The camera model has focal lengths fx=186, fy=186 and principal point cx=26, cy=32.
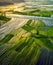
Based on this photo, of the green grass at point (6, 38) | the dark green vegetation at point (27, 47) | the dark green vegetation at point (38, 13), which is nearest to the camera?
the dark green vegetation at point (27, 47)

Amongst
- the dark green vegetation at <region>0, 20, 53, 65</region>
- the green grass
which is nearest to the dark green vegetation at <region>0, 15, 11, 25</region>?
the dark green vegetation at <region>0, 20, 53, 65</region>

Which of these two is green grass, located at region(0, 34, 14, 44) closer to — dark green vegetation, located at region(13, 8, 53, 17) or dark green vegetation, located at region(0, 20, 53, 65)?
dark green vegetation, located at region(0, 20, 53, 65)

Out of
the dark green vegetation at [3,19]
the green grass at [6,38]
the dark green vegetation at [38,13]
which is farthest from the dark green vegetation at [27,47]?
the dark green vegetation at [38,13]

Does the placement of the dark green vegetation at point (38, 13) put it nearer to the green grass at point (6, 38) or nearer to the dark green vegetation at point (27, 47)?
the dark green vegetation at point (27, 47)

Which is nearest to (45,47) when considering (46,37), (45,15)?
(46,37)

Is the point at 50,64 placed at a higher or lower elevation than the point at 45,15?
lower

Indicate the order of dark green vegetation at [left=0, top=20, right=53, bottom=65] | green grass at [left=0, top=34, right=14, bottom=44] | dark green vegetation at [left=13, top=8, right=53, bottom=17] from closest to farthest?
dark green vegetation at [left=0, top=20, right=53, bottom=65], green grass at [left=0, top=34, right=14, bottom=44], dark green vegetation at [left=13, top=8, right=53, bottom=17]

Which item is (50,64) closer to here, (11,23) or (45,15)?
(11,23)

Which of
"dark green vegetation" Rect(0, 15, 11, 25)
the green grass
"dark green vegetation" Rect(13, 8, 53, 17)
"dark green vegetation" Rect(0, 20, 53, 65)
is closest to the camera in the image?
"dark green vegetation" Rect(0, 20, 53, 65)
